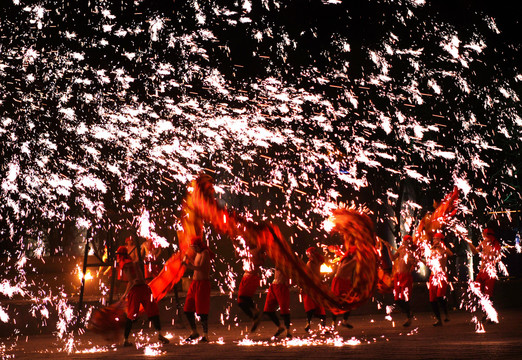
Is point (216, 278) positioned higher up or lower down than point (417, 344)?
higher up

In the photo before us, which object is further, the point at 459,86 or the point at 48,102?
the point at 459,86

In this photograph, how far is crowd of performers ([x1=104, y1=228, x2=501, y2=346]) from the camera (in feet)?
30.2

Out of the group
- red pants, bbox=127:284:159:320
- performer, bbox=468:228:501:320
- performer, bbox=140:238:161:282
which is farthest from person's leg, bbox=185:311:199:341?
performer, bbox=468:228:501:320

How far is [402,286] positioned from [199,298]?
3885 mm

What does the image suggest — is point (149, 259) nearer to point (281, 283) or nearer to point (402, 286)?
point (281, 283)

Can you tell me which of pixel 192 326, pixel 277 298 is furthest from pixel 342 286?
pixel 192 326

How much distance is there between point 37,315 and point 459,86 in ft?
36.0

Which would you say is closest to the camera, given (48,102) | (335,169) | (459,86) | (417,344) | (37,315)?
(417,344)

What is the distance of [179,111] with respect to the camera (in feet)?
49.5

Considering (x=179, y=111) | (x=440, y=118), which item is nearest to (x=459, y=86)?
(x=440, y=118)

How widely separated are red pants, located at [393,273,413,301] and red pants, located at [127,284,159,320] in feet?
14.3

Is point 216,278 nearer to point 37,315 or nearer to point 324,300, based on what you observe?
point 37,315

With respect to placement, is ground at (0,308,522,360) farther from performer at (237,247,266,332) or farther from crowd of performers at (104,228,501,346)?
performer at (237,247,266,332)

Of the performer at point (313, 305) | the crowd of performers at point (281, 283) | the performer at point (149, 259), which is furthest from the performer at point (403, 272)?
the performer at point (149, 259)
